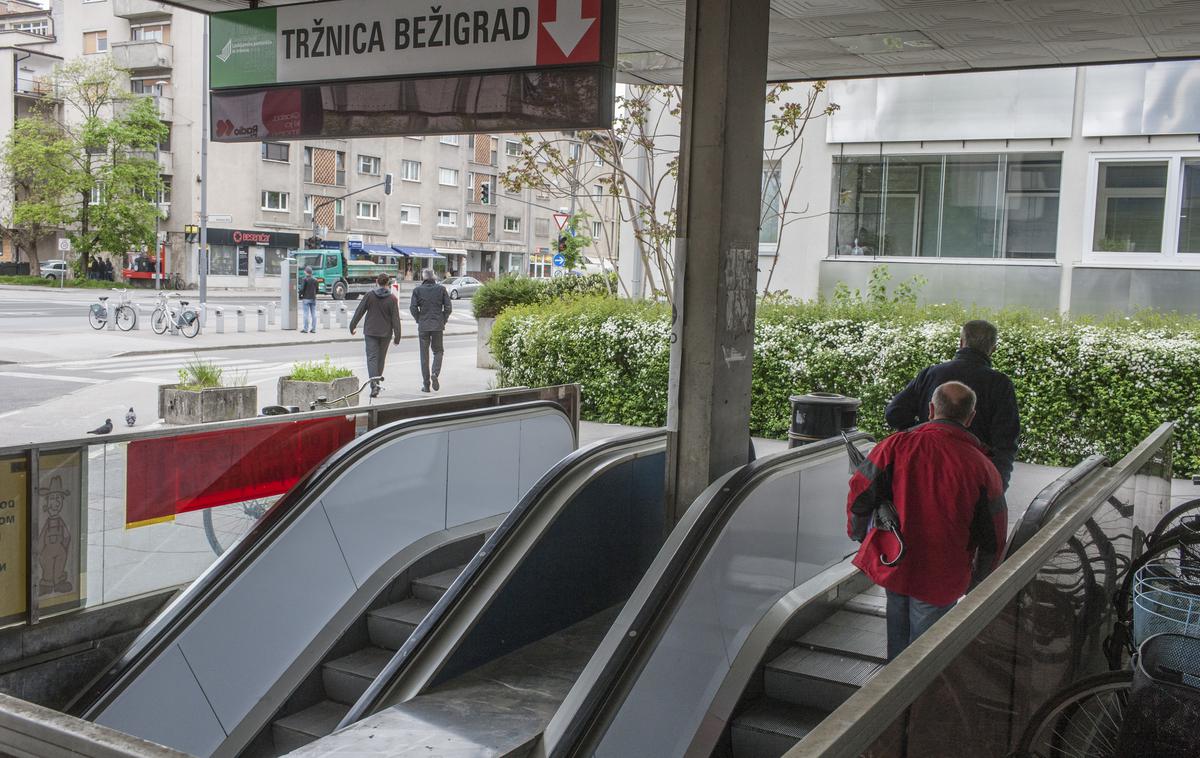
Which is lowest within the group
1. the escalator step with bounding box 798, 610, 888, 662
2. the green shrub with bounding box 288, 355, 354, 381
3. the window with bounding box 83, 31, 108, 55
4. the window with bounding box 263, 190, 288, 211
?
the escalator step with bounding box 798, 610, 888, 662

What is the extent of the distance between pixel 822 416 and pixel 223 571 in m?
5.11

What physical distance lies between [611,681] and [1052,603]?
1760mm

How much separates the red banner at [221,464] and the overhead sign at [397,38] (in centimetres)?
224

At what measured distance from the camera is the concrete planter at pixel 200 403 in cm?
1297

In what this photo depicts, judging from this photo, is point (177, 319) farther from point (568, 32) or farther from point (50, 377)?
point (568, 32)

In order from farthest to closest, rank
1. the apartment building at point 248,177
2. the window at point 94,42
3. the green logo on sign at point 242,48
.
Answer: the window at point 94,42 → the apartment building at point 248,177 → the green logo on sign at point 242,48

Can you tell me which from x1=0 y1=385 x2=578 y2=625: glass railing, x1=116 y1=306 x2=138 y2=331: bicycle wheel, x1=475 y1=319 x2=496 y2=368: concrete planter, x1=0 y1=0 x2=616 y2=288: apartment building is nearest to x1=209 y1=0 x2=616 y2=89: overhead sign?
x1=0 y1=385 x2=578 y2=625: glass railing

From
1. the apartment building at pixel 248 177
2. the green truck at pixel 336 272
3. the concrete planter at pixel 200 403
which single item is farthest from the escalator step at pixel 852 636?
the apartment building at pixel 248 177

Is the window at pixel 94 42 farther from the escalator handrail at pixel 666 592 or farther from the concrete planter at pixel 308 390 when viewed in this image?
the escalator handrail at pixel 666 592

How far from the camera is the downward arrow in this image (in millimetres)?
5223

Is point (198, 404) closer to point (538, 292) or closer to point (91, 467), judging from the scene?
point (91, 467)

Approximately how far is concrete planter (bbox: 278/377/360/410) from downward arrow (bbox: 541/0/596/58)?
933 cm

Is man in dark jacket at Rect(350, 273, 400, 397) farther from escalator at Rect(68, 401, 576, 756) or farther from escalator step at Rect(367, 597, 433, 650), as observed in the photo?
escalator step at Rect(367, 597, 433, 650)

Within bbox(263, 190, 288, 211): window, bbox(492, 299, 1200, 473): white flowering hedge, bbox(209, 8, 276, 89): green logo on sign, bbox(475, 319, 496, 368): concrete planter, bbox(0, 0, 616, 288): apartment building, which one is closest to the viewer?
bbox(209, 8, 276, 89): green logo on sign
